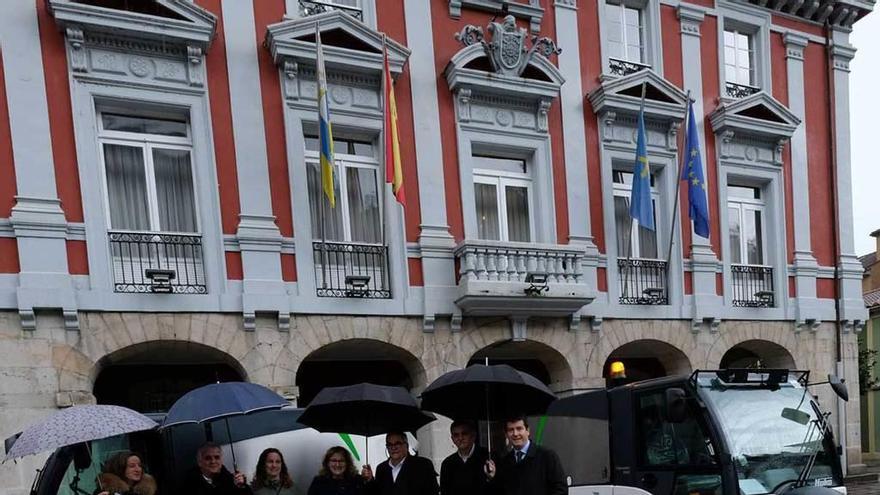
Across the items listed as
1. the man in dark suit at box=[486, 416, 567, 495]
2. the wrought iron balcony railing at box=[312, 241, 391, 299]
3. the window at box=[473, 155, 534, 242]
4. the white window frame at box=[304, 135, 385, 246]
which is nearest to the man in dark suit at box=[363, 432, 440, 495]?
the man in dark suit at box=[486, 416, 567, 495]

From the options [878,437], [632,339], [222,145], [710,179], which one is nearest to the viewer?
[222,145]

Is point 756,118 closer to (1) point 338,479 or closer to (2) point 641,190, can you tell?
(2) point 641,190

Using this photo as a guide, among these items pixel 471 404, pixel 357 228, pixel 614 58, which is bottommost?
pixel 471 404

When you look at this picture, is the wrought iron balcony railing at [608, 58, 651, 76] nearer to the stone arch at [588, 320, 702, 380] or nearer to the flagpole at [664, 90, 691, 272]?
the flagpole at [664, 90, 691, 272]

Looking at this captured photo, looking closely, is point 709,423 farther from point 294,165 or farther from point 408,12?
point 408,12

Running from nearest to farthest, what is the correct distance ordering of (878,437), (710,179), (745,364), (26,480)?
(26,480)
(710,179)
(745,364)
(878,437)

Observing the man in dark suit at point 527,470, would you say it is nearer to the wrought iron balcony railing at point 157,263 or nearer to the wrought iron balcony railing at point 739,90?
the wrought iron balcony railing at point 157,263

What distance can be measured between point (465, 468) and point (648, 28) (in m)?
10.4

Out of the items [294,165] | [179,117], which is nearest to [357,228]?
[294,165]

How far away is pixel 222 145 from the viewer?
31.7 feet

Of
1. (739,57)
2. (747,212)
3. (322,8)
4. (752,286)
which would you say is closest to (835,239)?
(747,212)

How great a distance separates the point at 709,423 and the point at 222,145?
7.30 meters

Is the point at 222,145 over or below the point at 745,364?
over

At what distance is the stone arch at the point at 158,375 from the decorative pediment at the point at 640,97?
7.57 metres
